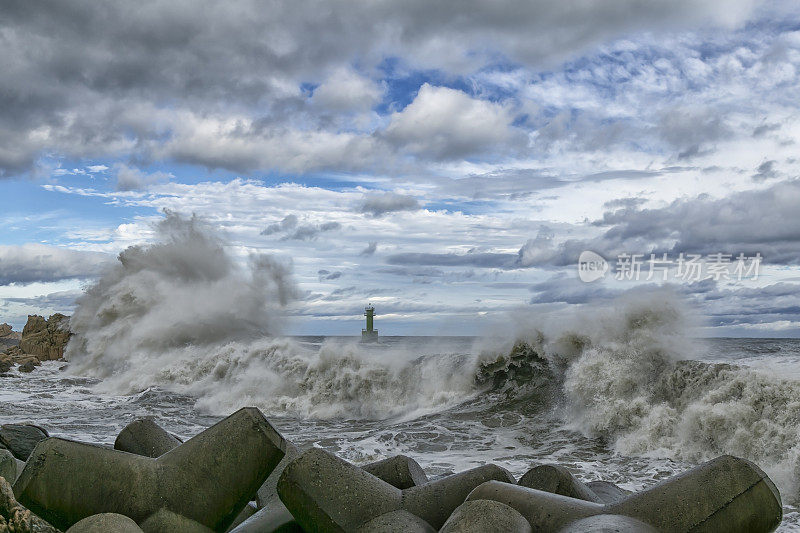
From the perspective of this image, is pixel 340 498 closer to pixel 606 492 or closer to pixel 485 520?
pixel 485 520

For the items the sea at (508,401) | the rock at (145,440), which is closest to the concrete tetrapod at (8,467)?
the rock at (145,440)

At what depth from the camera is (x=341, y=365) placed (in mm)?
14125

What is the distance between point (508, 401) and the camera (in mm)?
11734

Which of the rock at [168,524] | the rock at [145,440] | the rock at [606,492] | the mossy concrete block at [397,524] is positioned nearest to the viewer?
the mossy concrete block at [397,524]

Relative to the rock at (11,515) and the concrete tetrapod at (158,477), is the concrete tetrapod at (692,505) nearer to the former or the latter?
the concrete tetrapod at (158,477)

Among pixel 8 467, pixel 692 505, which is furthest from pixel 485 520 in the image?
pixel 8 467

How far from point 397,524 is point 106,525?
4.04 ft

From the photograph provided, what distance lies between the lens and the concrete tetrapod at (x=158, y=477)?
3.12 meters

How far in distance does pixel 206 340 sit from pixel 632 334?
13.7 m

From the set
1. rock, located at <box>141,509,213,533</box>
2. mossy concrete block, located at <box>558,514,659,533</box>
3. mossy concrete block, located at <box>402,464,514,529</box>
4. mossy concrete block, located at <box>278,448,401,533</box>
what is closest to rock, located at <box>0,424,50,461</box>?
rock, located at <box>141,509,213,533</box>

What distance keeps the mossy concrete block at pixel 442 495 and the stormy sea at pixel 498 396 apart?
3091 mm

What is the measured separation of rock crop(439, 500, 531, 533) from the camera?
105 inches

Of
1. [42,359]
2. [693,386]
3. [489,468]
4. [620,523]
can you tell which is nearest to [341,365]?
[693,386]

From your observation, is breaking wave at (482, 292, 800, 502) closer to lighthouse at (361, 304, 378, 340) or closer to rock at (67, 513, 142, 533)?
rock at (67, 513, 142, 533)
